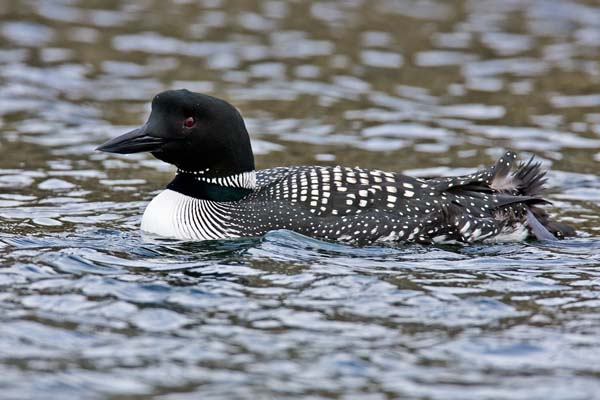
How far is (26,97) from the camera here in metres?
11.8

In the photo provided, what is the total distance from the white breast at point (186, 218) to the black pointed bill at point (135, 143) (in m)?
0.36

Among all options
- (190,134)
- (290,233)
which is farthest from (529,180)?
(190,134)

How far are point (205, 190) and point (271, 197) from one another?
17.7 inches

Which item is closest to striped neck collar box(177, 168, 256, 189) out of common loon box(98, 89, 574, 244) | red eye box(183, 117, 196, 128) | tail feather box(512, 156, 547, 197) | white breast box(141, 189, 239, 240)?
common loon box(98, 89, 574, 244)

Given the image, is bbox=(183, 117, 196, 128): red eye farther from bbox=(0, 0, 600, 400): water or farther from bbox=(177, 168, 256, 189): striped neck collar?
bbox=(0, 0, 600, 400): water

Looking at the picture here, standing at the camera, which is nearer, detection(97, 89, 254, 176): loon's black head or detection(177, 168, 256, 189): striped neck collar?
detection(97, 89, 254, 176): loon's black head

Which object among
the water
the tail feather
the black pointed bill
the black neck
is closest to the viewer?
the water

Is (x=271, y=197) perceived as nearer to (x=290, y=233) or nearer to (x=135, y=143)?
(x=290, y=233)

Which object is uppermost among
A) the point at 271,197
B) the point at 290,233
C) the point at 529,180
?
the point at 529,180

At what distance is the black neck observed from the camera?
24.1 ft

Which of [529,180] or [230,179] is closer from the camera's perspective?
[230,179]

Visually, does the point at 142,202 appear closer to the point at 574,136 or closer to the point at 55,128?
the point at 55,128

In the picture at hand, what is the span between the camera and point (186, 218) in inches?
285

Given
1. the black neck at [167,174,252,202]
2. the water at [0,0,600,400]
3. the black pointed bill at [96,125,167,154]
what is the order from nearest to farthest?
the water at [0,0,600,400], the black pointed bill at [96,125,167,154], the black neck at [167,174,252,202]
